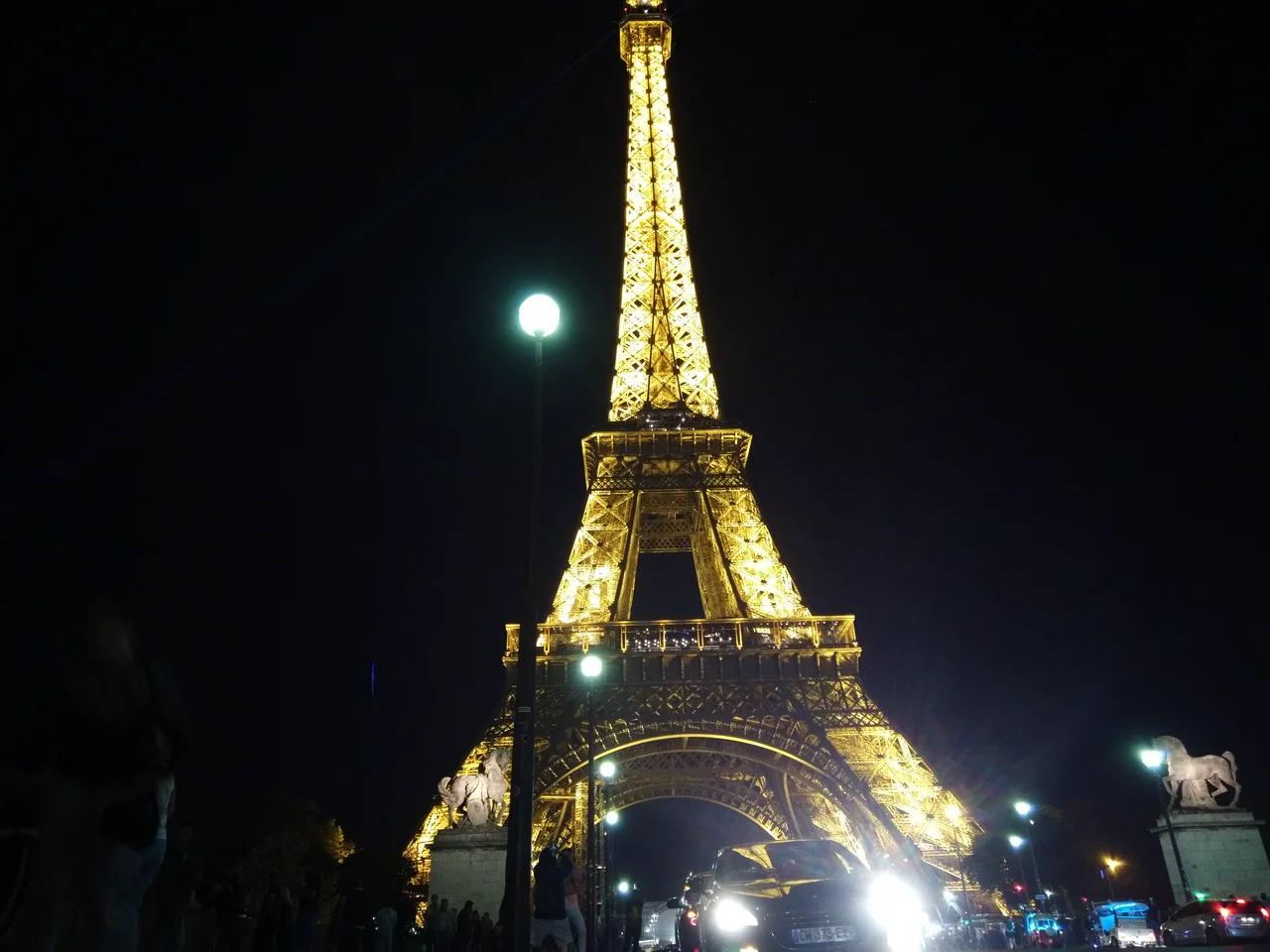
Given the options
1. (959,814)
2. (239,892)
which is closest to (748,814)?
(959,814)

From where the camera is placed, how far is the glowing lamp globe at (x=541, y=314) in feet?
32.4

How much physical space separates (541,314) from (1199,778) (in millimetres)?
22369

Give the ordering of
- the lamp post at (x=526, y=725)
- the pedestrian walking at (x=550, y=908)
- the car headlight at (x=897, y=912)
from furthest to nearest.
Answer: the pedestrian walking at (x=550, y=908) → the car headlight at (x=897, y=912) → the lamp post at (x=526, y=725)

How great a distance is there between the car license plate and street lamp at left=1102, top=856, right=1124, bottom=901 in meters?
59.2

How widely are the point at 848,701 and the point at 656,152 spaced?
3184 cm

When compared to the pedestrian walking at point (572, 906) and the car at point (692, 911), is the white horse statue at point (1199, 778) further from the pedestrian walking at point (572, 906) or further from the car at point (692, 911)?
the pedestrian walking at point (572, 906)

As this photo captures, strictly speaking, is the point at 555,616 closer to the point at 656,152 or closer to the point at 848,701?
the point at 848,701

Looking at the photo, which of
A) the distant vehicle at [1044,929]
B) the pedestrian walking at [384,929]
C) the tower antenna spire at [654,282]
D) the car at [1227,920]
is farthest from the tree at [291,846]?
the car at [1227,920]

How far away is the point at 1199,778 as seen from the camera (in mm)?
23094

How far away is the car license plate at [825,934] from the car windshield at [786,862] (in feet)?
2.87

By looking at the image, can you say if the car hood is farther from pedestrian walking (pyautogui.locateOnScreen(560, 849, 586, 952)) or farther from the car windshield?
pedestrian walking (pyautogui.locateOnScreen(560, 849, 586, 952))

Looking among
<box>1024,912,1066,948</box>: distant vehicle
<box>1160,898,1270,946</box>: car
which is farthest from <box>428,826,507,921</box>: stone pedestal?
<box>1160,898,1270,946</box>: car

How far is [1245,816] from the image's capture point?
2281 cm

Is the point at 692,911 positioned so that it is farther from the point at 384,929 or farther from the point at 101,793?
the point at 101,793
